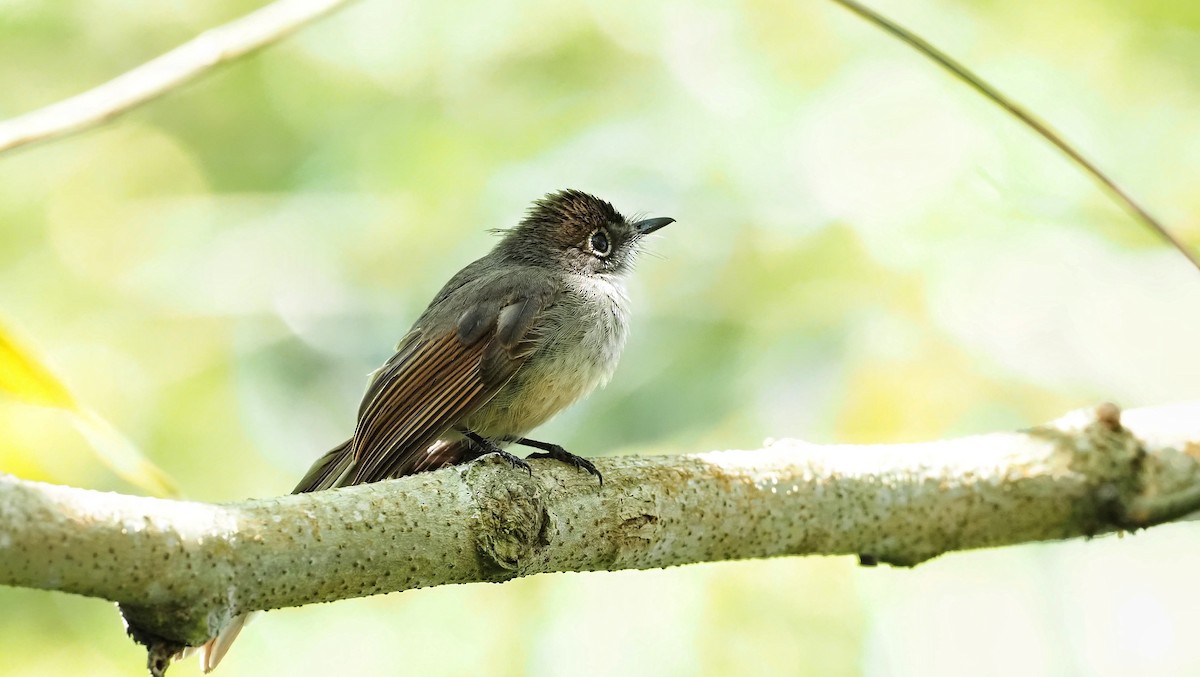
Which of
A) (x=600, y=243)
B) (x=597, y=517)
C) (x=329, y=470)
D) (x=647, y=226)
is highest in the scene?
(x=647, y=226)

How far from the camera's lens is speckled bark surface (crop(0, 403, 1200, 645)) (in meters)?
2.00

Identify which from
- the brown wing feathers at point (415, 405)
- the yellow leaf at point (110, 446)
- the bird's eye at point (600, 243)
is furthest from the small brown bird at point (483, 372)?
the yellow leaf at point (110, 446)

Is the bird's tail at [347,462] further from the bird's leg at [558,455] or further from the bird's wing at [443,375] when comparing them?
the bird's leg at [558,455]

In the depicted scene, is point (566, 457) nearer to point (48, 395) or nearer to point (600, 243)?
point (48, 395)

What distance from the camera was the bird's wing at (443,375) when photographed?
3951mm

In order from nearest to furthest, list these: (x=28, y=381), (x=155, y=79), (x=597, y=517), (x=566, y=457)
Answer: (x=28, y=381), (x=155, y=79), (x=597, y=517), (x=566, y=457)

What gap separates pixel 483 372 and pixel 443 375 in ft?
0.52

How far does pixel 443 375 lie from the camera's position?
13.7 ft

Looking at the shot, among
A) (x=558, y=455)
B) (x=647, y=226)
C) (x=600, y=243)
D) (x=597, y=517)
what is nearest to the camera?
(x=597, y=517)

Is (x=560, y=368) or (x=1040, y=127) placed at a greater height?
(x=560, y=368)

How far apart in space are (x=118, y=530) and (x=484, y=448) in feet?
7.26

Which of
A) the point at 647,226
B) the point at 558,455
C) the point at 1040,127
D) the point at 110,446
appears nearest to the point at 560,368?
the point at 558,455

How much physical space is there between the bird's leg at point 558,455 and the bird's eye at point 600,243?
3.86 ft

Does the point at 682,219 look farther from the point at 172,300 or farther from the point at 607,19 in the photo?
the point at 172,300
